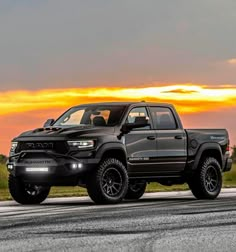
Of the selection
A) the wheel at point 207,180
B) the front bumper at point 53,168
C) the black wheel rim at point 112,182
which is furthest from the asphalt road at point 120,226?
the wheel at point 207,180

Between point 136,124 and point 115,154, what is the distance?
0.76m

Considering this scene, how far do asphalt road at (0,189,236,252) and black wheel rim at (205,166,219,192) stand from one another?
165cm

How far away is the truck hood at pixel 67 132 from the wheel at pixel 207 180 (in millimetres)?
2902

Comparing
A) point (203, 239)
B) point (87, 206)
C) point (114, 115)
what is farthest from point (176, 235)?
point (114, 115)

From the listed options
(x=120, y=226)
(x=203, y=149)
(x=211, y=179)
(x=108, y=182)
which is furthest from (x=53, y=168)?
(x=120, y=226)

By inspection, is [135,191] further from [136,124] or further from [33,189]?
[136,124]

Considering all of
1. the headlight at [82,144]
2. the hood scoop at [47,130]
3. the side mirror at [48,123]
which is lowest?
the headlight at [82,144]

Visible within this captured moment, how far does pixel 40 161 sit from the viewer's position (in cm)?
1819

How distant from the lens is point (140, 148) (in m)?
19.0

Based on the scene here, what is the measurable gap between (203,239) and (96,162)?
6.61m

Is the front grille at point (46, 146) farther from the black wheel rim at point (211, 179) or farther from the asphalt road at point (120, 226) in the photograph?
the black wheel rim at point (211, 179)

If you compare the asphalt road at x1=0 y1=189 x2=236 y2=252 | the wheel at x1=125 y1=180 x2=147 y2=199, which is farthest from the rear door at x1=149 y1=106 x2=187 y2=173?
the wheel at x1=125 y1=180 x2=147 y2=199

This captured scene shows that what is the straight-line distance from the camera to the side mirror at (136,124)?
18.6 m

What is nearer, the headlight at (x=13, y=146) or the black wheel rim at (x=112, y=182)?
the black wheel rim at (x=112, y=182)
